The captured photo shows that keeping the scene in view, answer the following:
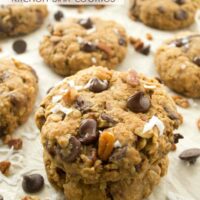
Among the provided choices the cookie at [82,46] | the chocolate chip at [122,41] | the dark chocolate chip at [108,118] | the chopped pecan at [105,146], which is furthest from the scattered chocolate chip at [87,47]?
the chopped pecan at [105,146]

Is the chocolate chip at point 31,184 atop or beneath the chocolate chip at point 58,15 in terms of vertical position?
beneath

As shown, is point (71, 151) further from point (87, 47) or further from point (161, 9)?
point (161, 9)

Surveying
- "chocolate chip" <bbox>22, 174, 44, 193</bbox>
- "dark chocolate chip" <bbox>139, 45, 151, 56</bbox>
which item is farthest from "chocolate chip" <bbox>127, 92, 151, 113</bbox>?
"dark chocolate chip" <bbox>139, 45, 151, 56</bbox>

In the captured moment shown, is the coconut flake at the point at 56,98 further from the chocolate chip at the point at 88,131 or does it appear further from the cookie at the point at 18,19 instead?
the cookie at the point at 18,19

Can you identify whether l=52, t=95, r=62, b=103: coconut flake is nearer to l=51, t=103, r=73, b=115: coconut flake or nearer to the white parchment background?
l=51, t=103, r=73, b=115: coconut flake

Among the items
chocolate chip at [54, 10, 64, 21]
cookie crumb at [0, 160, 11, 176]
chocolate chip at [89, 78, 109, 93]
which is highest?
chocolate chip at [89, 78, 109, 93]

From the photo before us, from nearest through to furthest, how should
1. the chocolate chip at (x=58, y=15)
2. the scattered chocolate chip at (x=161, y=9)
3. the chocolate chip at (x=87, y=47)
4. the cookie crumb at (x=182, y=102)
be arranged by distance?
the cookie crumb at (x=182, y=102)
the chocolate chip at (x=87, y=47)
the scattered chocolate chip at (x=161, y=9)
the chocolate chip at (x=58, y=15)

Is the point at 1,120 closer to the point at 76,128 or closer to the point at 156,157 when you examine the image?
the point at 76,128
